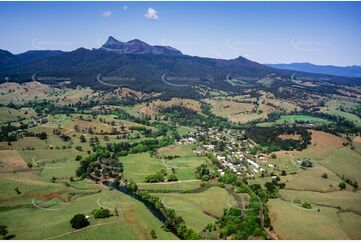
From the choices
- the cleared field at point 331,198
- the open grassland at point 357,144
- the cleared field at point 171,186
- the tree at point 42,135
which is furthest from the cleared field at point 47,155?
the open grassland at point 357,144

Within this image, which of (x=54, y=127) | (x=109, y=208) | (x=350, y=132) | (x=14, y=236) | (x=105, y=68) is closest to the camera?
(x=14, y=236)

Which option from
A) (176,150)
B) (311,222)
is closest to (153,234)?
(311,222)

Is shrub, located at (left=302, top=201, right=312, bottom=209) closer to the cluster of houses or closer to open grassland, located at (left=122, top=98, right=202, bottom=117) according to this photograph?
the cluster of houses

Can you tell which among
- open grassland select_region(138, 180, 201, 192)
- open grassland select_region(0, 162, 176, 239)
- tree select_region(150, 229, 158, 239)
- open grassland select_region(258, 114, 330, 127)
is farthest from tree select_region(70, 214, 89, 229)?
open grassland select_region(258, 114, 330, 127)

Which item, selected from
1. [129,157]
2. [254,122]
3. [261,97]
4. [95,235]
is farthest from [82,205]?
[261,97]

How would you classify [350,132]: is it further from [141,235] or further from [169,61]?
[169,61]
